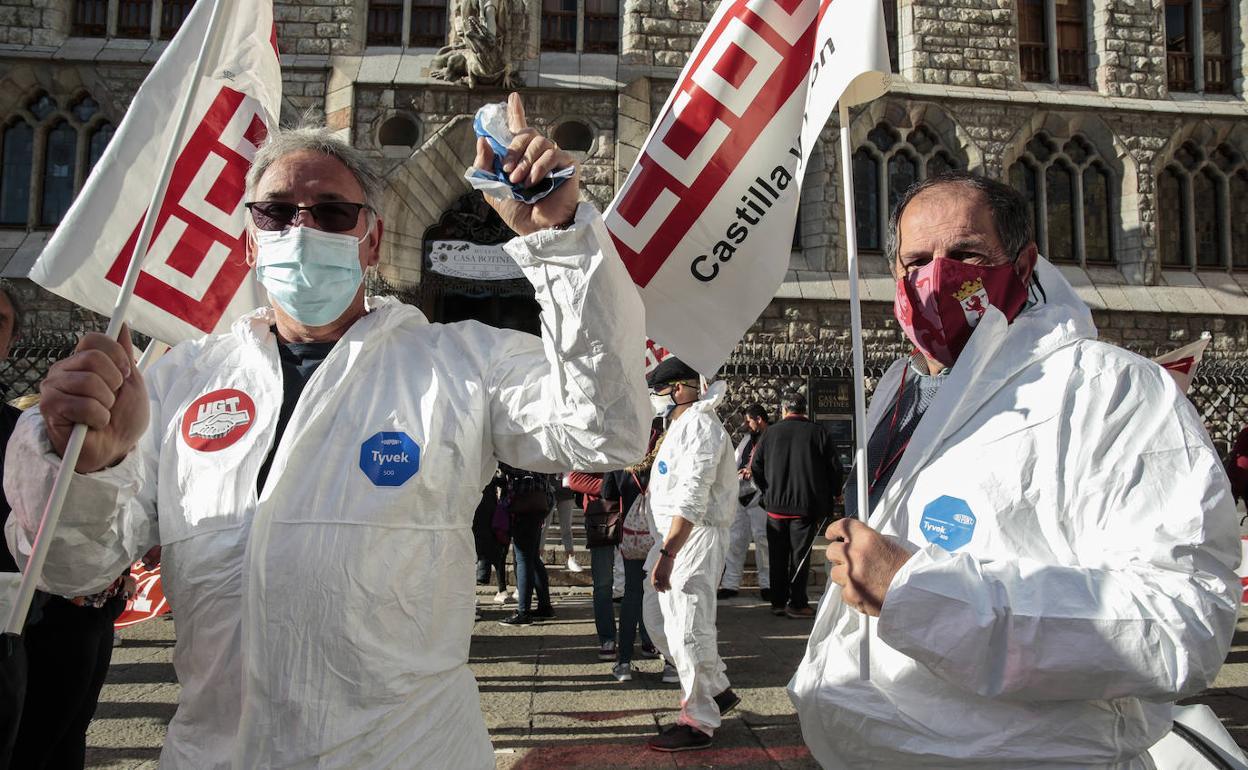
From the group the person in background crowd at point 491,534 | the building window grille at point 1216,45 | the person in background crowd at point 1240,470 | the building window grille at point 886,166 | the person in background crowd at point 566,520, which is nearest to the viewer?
the person in background crowd at point 1240,470

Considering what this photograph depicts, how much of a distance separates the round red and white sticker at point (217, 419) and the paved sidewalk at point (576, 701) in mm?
2620

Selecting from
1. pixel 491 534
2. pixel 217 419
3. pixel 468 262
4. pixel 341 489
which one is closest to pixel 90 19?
pixel 468 262

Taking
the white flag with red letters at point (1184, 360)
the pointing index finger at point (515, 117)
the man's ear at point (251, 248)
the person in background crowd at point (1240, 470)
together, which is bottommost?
the person in background crowd at point (1240, 470)

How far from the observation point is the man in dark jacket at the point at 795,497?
695cm

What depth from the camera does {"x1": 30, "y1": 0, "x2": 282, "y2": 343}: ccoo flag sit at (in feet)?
8.13

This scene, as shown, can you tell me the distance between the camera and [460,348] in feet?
5.66

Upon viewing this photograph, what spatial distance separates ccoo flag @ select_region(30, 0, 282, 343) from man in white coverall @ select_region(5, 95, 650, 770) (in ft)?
3.65

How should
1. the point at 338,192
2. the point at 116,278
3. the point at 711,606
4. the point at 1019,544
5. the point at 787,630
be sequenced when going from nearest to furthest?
the point at 1019,544 → the point at 338,192 → the point at 116,278 → the point at 711,606 → the point at 787,630

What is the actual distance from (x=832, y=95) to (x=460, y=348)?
4.55 feet

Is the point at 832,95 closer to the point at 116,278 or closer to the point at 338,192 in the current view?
the point at 338,192

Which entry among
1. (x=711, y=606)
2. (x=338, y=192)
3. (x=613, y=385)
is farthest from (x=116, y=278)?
(x=711, y=606)

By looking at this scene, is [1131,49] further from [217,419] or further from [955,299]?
[217,419]

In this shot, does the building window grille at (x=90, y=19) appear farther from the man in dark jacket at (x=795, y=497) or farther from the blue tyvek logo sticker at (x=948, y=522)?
the blue tyvek logo sticker at (x=948, y=522)

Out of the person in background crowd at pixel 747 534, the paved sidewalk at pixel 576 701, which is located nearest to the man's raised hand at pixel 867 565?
the paved sidewalk at pixel 576 701
